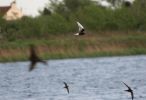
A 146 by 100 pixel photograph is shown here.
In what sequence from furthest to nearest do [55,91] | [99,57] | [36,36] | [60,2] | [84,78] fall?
[60,2]
[36,36]
[99,57]
[84,78]
[55,91]

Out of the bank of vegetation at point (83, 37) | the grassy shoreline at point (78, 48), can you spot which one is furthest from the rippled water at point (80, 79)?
the bank of vegetation at point (83, 37)

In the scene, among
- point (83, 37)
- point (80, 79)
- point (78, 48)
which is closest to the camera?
point (80, 79)

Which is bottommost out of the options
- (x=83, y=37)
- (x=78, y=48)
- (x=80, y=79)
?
(x=80, y=79)

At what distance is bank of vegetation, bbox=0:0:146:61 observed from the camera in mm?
59041

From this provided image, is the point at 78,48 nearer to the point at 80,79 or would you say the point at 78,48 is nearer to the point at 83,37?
the point at 83,37

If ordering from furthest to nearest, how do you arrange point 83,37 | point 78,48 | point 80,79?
point 83,37
point 78,48
point 80,79

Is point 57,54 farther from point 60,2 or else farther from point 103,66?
point 60,2

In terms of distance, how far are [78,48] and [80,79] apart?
1705cm

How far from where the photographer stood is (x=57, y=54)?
59156 mm

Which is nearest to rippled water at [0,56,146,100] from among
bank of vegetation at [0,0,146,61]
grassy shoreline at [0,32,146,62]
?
grassy shoreline at [0,32,146,62]

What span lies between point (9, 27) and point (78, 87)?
36.6m

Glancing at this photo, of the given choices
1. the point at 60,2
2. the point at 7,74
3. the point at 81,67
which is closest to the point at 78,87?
the point at 7,74

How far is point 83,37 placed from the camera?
64.7 meters

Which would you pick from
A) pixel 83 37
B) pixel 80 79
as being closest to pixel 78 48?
pixel 83 37
